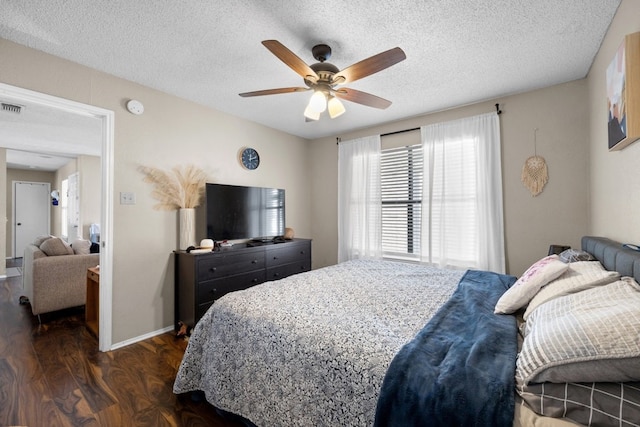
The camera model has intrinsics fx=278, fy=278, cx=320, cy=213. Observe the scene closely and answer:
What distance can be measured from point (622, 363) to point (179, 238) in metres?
3.33

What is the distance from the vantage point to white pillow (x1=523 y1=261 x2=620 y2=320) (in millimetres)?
1215

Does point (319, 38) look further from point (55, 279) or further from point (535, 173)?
point (55, 279)

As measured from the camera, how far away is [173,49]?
2193mm

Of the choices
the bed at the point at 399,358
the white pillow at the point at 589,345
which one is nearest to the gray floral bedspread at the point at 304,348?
the bed at the point at 399,358

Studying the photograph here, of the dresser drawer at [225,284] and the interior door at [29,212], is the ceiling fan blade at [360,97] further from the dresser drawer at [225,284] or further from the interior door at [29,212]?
the interior door at [29,212]

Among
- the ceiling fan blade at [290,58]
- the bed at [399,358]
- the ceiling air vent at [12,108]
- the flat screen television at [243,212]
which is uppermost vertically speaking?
the ceiling air vent at [12,108]

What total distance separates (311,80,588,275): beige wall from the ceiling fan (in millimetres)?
1722

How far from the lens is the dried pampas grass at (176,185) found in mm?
2879

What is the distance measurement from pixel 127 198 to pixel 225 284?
1.28m

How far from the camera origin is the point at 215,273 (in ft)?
9.55

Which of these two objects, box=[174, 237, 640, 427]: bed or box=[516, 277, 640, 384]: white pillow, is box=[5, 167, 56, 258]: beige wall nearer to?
box=[174, 237, 640, 427]: bed

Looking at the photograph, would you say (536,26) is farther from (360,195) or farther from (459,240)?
(360,195)

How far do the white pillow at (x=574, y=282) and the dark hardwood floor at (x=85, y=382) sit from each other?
176cm

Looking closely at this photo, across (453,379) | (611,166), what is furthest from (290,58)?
(611,166)
